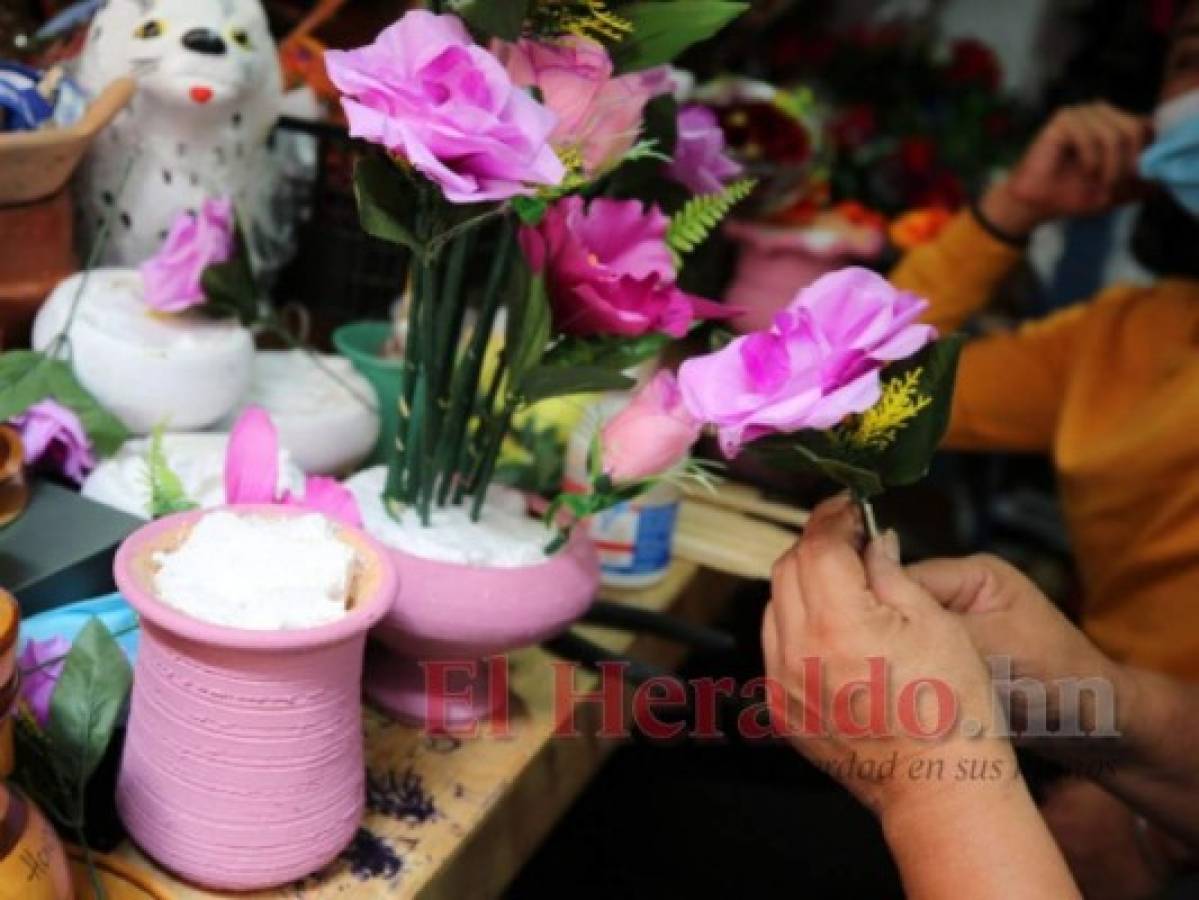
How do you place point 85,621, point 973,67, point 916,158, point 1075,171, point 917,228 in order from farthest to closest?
point 973,67
point 916,158
point 917,228
point 1075,171
point 85,621

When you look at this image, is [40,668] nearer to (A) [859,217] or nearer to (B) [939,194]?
(A) [859,217]

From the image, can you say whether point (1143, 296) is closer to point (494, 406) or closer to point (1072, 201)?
point (1072, 201)

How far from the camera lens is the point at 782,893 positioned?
883 millimetres

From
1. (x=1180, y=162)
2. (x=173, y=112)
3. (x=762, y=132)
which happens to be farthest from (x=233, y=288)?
(x=1180, y=162)

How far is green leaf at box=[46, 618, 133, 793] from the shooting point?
0.57 metres

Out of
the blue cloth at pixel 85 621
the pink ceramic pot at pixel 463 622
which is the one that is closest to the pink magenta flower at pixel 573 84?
the pink ceramic pot at pixel 463 622

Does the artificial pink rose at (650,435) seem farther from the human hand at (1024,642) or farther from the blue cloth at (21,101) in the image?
the blue cloth at (21,101)

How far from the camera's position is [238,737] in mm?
540

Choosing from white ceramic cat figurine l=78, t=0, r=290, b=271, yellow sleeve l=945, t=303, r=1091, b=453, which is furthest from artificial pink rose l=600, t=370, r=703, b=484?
yellow sleeve l=945, t=303, r=1091, b=453

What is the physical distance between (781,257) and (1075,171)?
1.18 feet

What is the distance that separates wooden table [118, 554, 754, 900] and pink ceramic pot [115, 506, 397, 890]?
28mm

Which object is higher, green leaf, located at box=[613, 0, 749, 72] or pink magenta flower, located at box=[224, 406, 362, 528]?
green leaf, located at box=[613, 0, 749, 72]

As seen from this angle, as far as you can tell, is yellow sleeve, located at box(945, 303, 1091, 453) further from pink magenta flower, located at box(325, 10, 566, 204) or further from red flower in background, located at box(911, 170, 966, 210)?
pink magenta flower, located at box(325, 10, 566, 204)

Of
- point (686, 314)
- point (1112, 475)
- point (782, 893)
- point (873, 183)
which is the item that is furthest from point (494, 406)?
point (873, 183)
